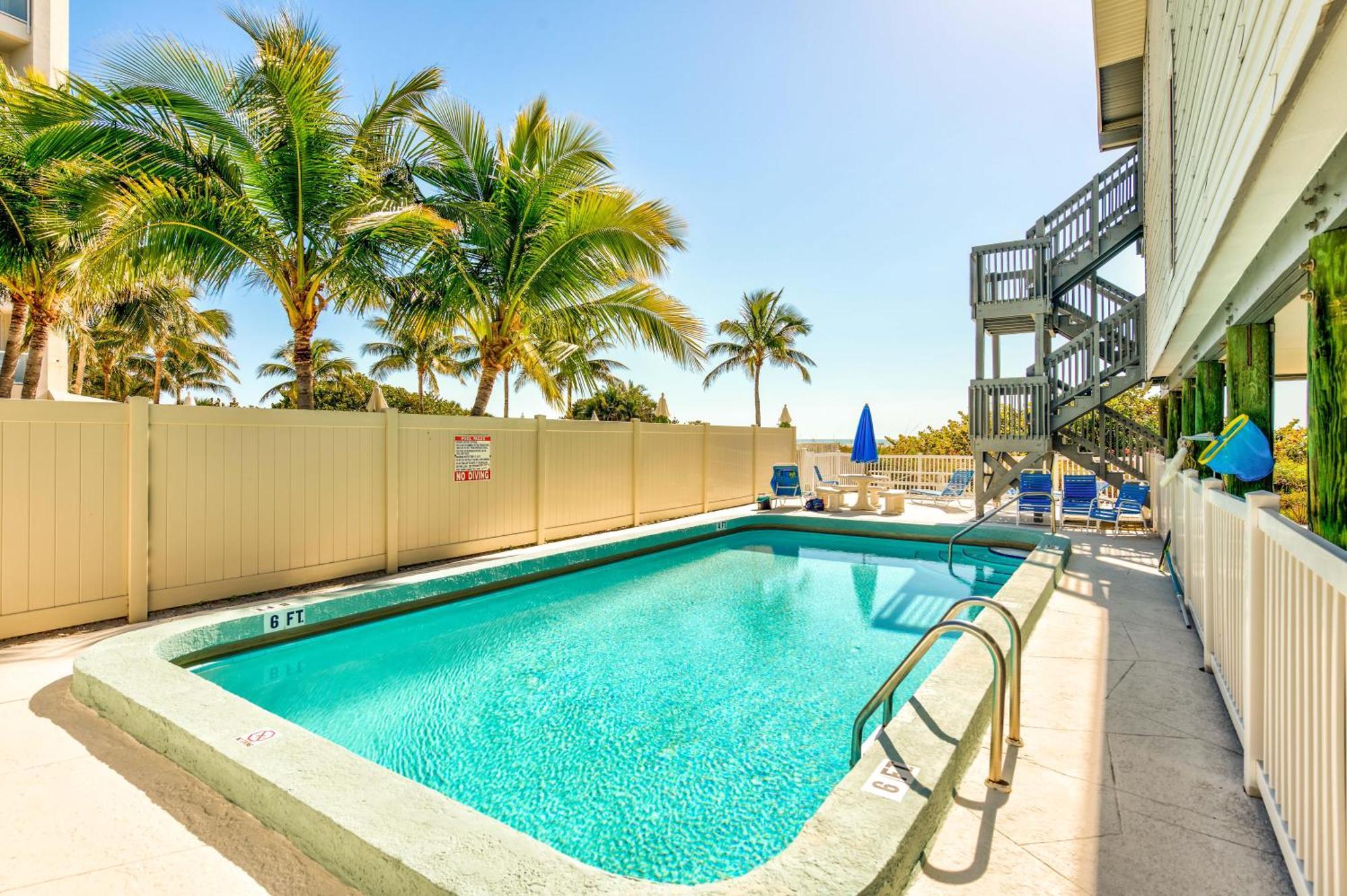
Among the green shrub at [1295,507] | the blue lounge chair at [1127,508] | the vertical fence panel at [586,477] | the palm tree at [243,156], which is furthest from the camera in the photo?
the green shrub at [1295,507]

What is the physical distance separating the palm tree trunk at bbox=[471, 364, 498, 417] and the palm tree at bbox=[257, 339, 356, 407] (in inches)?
976

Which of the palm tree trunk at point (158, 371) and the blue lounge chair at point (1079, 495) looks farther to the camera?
the palm tree trunk at point (158, 371)

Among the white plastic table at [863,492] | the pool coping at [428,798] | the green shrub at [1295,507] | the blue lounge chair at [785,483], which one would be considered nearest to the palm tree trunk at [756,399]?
the blue lounge chair at [785,483]

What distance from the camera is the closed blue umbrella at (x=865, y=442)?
12703mm

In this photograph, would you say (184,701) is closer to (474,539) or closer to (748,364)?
(474,539)

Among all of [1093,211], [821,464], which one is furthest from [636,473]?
[1093,211]

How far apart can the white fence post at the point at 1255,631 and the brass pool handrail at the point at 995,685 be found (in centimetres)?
86

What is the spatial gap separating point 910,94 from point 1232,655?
11.1 metres

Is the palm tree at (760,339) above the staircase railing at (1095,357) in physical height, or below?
above

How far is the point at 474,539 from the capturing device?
787 cm

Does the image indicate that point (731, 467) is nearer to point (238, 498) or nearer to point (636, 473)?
point (636, 473)

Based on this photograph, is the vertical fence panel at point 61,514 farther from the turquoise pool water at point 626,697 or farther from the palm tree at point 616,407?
the palm tree at point 616,407

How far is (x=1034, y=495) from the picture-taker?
10102 millimetres

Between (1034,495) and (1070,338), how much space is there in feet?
11.3
